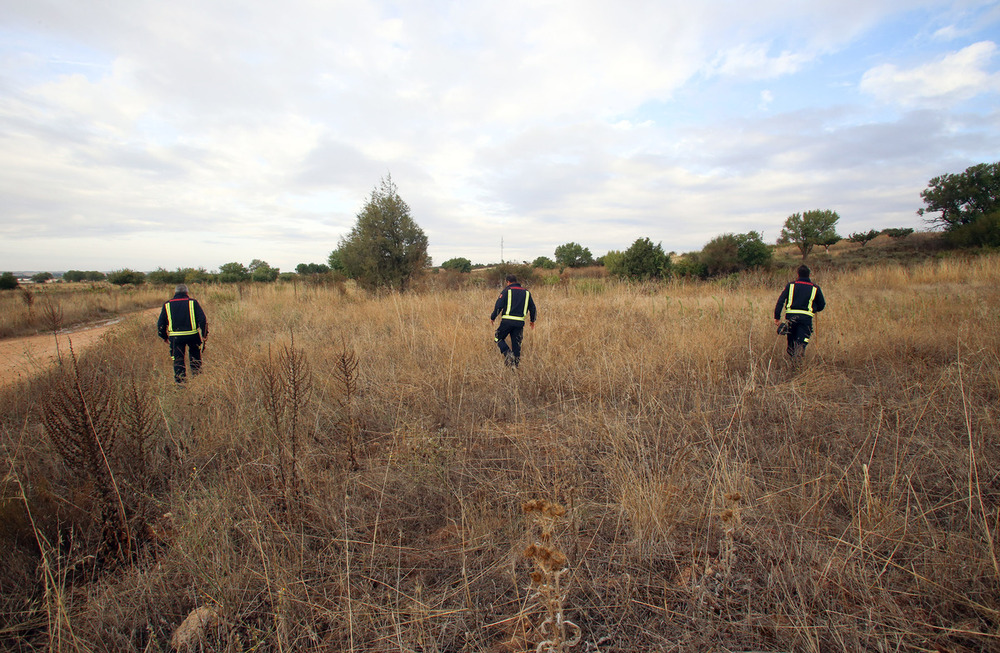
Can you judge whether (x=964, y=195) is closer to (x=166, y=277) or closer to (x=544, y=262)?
(x=544, y=262)

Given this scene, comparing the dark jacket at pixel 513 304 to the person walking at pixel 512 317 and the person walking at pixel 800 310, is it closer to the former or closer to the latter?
the person walking at pixel 512 317

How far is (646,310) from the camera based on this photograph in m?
8.01

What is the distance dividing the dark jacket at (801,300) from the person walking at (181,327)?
27.5 ft

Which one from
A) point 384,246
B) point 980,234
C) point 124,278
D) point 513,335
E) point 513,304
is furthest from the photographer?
point 124,278

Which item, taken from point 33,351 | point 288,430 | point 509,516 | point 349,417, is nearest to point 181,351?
point 288,430

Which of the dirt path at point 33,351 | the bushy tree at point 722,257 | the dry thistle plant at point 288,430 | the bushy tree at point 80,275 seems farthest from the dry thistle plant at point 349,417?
the bushy tree at point 80,275

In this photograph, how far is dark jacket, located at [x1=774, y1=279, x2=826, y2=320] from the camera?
17.5ft

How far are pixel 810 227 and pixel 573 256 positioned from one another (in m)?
17.6

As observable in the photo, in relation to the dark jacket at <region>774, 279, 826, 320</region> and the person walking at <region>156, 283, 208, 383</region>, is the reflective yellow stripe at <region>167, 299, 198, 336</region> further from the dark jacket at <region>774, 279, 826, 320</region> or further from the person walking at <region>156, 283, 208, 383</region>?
the dark jacket at <region>774, 279, 826, 320</region>

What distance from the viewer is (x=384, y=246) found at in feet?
44.9

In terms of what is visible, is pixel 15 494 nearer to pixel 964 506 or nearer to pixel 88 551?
pixel 88 551

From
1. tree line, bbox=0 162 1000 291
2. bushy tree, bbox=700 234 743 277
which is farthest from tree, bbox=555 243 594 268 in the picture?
bushy tree, bbox=700 234 743 277

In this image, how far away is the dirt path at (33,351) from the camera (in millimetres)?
5295

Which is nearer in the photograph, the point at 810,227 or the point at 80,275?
the point at 810,227
